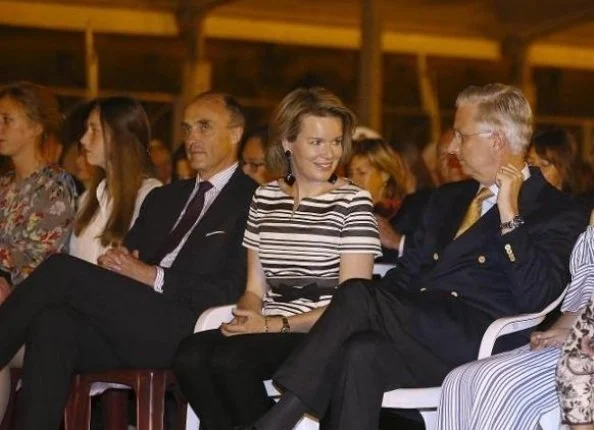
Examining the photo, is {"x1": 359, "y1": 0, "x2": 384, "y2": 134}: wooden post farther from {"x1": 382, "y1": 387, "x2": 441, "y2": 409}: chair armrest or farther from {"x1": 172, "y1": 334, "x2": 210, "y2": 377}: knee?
{"x1": 382, "y1": 387, "x2": 441, "y2": 409}: chair armrest

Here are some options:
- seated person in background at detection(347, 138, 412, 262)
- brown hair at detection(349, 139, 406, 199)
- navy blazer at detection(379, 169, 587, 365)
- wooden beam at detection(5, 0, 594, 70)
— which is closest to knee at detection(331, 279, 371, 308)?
navy blazer at detection(379, 169, 587, 365)

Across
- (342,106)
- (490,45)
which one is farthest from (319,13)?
(342,106)

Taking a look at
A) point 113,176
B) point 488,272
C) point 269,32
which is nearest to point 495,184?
point 488,272

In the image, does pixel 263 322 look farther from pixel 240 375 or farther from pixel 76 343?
pixel 76 343

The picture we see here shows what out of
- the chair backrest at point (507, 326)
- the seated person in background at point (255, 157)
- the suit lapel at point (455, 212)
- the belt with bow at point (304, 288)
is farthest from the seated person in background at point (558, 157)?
the seated person in background at point (255, 157)

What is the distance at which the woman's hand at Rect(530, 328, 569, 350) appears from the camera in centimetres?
385

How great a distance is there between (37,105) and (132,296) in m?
1.37

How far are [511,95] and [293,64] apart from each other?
1019cm

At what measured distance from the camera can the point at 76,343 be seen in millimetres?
4750

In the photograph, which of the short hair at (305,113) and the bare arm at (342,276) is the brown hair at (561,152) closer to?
the short hair at (305,113)

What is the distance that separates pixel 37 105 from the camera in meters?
5.80

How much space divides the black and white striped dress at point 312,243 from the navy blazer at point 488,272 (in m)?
0.20

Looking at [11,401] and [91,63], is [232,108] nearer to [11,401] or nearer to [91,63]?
[11,401]

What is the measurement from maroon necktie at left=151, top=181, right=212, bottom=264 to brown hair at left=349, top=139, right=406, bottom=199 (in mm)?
1065
